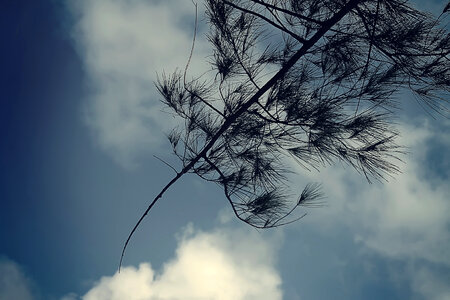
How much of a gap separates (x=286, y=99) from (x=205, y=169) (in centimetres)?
70

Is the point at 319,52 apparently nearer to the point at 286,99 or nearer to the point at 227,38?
the point at 286,99

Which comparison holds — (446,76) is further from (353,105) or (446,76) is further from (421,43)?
(353,105)

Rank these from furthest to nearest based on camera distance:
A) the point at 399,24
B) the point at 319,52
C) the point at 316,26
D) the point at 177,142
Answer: the point at 177,142 < the point at 319,52 < the point at 316,26 < the point at 399,24

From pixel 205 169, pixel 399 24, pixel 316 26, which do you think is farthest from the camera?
pixel 205 169

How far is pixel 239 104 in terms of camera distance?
1849 mm

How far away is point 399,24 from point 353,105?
44 cm

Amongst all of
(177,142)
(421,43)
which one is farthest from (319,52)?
(177,142)

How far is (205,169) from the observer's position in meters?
2.00

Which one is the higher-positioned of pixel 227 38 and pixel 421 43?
pixel 227 38

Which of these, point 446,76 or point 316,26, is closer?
point 446,76

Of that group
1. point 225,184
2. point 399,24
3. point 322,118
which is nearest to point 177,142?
point 225,184

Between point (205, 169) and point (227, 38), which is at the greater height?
point (227, 38)

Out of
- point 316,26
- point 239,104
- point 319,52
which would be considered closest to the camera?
point 316,26

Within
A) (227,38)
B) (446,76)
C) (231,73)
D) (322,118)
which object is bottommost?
(446,76)
